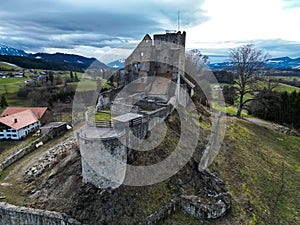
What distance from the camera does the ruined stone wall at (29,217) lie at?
9.06 m

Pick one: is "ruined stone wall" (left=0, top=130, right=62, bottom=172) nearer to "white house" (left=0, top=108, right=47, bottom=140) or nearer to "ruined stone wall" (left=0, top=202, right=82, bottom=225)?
"ruined stone wall" (left=0, top=202, right=82, bottom=225)

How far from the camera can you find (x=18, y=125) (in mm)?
31422

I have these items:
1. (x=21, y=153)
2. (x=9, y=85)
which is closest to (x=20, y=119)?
(x=21, y=153)

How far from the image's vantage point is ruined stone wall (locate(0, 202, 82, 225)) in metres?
9.06

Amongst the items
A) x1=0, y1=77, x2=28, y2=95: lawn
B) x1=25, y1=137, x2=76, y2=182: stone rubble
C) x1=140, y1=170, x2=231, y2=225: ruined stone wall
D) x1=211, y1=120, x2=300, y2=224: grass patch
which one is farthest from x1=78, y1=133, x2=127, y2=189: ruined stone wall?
x1=0, y1=77, x2=28, y2=95: lawn

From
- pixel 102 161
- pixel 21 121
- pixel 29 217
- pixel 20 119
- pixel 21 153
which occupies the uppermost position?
pixel 102 161

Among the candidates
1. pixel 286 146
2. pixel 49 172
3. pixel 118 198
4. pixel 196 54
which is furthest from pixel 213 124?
pixel 196 54

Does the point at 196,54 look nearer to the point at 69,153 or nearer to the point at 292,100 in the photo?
the point at 292,100

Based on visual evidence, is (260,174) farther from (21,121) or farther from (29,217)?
(21,121)

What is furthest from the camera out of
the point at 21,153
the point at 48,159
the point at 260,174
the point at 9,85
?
the point at 9,85

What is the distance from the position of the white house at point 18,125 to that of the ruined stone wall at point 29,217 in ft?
80.3

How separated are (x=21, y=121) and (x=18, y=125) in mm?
1140

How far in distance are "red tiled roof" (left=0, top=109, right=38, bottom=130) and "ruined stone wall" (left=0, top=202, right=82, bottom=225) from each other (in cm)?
2461

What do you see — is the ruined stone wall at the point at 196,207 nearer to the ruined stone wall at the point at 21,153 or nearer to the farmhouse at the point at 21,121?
the ruined stone wall at the point at 21,153
